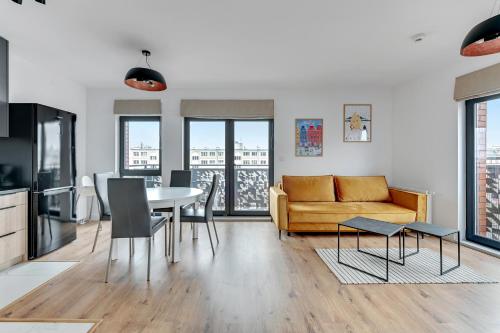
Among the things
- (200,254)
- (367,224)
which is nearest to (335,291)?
(367,224)

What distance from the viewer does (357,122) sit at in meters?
4.47

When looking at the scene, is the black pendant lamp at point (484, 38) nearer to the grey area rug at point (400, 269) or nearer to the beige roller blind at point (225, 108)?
the grey area rug at point (400, 269)

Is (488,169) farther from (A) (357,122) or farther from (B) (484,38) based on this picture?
(B) (484,38)

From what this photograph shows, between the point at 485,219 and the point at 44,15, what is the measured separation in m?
5.26

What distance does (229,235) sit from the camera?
11.8ft

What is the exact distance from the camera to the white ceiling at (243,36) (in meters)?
2.14

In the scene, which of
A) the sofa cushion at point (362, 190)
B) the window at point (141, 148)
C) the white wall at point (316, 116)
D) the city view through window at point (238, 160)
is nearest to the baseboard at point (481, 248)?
the sofa cushion at point (362, 190)

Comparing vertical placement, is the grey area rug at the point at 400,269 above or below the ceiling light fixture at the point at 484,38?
below

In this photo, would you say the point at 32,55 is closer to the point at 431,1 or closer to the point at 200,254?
the point at 200,254

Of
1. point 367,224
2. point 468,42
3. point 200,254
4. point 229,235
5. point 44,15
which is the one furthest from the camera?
point 229,235

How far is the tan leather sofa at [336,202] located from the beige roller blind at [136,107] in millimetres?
2542

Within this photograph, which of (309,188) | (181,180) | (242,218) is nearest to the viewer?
(181,180)

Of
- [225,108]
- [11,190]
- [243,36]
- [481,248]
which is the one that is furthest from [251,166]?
[481,248]

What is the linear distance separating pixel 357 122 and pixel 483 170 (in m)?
1.88
